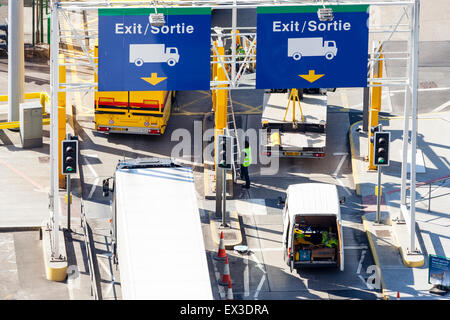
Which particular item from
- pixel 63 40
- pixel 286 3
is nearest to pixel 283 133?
pixel 286 3

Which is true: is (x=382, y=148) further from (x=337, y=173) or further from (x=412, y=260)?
(x=337, y=173)

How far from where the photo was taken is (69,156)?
30.6 metres

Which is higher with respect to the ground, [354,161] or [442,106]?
[442,106]

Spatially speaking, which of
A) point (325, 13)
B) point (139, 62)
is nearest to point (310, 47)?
point (325, 13)

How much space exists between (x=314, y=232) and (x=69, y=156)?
6.94 m

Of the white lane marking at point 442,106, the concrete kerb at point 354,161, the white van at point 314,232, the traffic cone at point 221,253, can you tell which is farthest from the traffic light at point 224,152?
the white lane marking at point 442,106

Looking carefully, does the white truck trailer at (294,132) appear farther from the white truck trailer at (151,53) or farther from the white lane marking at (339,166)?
the white truck trailer at (151,53)

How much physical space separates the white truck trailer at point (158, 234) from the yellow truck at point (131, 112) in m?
8.25

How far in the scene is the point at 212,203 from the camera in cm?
3378

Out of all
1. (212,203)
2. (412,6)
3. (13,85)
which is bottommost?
(212,203)

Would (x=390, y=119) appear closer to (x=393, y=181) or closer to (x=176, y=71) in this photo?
(x=393, y=181)

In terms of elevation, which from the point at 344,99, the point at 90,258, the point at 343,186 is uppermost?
the point at 344,99

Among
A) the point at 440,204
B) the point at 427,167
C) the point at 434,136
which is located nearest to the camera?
the point at 440,204

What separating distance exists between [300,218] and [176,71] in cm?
499
